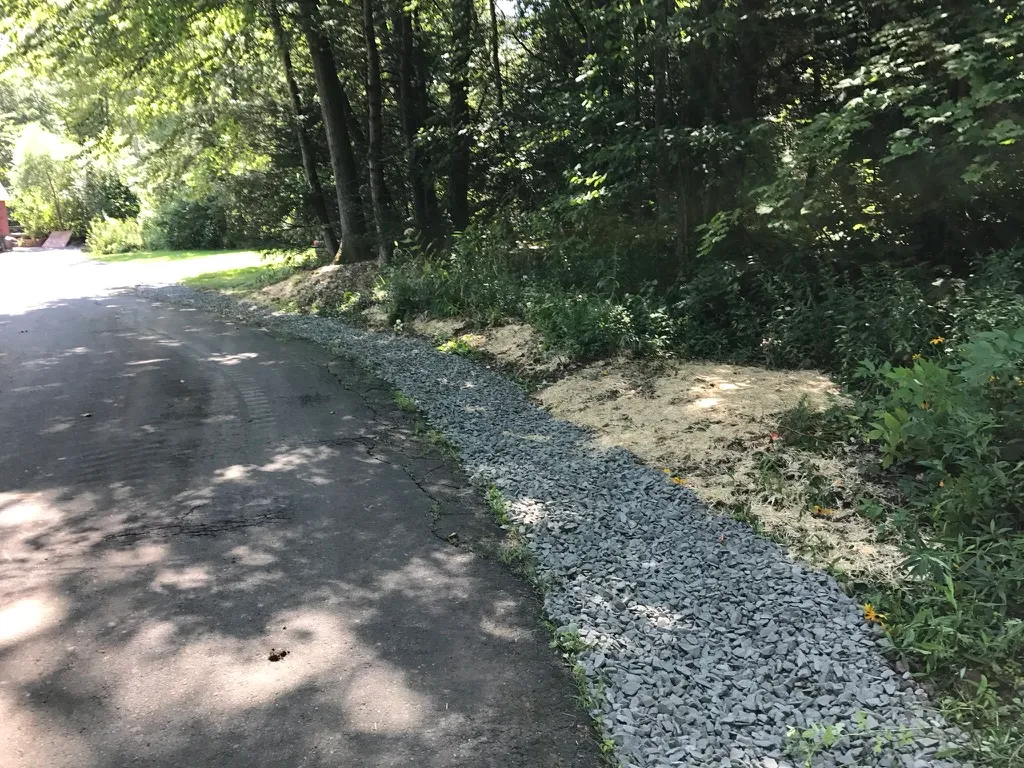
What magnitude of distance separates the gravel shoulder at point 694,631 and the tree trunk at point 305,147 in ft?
43.9

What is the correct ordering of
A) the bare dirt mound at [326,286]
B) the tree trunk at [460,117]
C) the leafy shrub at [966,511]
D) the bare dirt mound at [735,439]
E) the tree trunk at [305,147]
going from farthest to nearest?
1. the tree trunk at [305,147]
2. the bare dirt mound at [326,286]
3. the tree trunk at [460,117]
4. the bare dirt mound at [735,439]
5. the leafy shrub at [966,511]

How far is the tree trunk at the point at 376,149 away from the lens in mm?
15070

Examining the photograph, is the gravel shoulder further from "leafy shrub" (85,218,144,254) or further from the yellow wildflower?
"leafy shrub" (85,218,144,254)

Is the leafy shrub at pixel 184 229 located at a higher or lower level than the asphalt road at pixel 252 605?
higher

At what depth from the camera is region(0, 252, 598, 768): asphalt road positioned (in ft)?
10.0

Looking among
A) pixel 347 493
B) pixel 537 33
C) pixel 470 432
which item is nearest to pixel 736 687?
pixel 347 493

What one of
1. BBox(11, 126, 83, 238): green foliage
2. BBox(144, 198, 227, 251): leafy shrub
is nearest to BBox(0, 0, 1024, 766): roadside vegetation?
BBox(144, 198, 227, 251): leafy shrub

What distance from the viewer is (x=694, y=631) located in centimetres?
371

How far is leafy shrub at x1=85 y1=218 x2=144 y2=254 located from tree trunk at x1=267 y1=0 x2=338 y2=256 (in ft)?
67.4

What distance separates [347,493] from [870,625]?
3.60 m

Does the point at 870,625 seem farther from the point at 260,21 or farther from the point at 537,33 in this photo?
the point at 260,21

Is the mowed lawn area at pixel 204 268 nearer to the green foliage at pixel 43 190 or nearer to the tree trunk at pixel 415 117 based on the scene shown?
the tree trunk at pixel 415 117

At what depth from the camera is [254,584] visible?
4.27 m

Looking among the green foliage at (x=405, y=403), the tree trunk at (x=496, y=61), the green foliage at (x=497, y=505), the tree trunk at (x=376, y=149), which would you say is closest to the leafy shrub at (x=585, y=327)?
the green foliage at (x=405, y=403)
